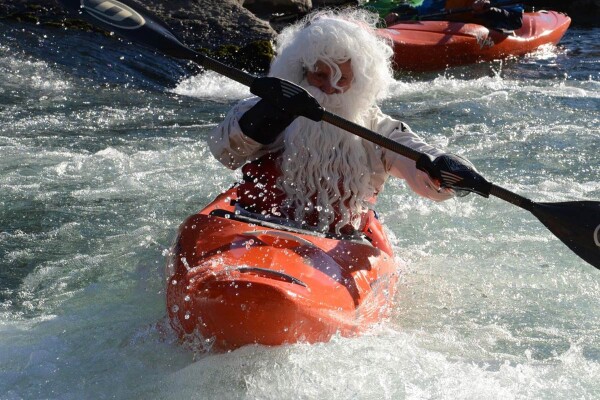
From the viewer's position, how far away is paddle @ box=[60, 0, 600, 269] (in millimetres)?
3018

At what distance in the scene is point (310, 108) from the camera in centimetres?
301

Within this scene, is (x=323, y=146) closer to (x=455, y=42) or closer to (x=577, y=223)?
(x=577, y=223)

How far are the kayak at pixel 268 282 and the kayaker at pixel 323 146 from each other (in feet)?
0.33

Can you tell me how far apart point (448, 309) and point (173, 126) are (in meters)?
3.48

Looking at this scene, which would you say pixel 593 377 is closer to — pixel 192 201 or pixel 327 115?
pixel 327 115

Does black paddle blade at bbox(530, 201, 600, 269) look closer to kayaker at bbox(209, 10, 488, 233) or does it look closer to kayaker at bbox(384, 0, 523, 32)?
kayaker at bbox(209, 10, 488, 233)

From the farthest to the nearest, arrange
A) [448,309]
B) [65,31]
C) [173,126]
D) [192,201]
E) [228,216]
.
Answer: [65,31]
[173,126]
[192,201]
[448,309]
[228,216]

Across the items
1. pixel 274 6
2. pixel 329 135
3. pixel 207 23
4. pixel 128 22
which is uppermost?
pixel 128 22

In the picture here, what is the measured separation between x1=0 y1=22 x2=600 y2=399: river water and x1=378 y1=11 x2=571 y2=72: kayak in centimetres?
51

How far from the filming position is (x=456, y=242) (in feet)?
15.0

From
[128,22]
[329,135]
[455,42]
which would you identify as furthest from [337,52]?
[455,42]

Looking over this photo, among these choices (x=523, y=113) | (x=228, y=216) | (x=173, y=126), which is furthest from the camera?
(x=523, y=113)

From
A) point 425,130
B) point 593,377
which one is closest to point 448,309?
point 593,377

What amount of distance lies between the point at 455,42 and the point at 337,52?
6340 mm
